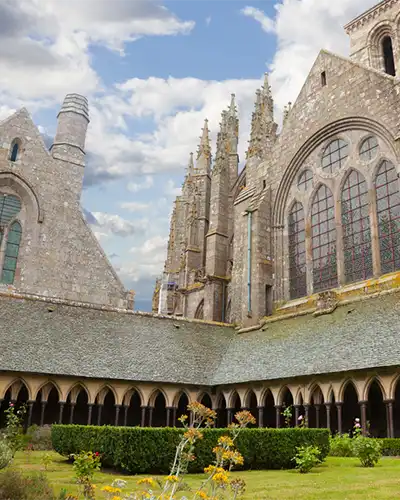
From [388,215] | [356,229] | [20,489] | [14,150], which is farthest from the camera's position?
[14,150]

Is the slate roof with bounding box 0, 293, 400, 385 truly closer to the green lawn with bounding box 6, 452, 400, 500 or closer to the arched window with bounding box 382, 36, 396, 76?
the green lawn with bounding box 6, 452, 400, 500

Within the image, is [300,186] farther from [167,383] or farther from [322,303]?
[167,383]

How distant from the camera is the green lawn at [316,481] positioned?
9008 millimetres

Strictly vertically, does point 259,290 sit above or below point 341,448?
above

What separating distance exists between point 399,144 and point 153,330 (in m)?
13.9

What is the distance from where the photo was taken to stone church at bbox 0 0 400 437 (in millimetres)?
19781

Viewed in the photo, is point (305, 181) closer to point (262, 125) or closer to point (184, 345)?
point (262, 125)

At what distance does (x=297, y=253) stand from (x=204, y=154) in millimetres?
18246

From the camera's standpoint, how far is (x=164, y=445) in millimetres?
12648

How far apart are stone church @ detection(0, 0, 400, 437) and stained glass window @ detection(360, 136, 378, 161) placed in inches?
3.7

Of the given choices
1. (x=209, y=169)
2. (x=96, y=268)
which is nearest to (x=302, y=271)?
(x=96, y=268)

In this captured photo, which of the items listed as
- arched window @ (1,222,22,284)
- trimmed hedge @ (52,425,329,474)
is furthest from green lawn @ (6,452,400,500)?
arched window @ (1,222,22,284)

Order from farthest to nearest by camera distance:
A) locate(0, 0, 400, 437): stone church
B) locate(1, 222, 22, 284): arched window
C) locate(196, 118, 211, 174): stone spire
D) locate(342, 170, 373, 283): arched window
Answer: locate(196, 118, 211, 174): stone spire
locate(1, 222, 22, 284): arched window
locate(342, 170, 373, 283): arched window
locate(0, 0, 400, 437): stone church

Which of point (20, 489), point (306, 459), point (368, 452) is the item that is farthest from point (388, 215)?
point (20, 489)
